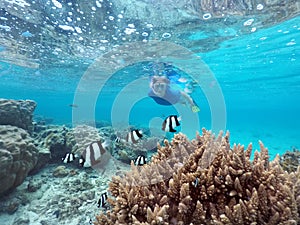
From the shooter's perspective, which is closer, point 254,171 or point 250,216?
point 250,216

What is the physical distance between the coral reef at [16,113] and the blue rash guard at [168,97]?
7.07 meters

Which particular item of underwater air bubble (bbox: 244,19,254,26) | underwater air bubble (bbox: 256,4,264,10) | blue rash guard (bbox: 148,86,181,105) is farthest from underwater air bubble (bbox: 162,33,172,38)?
blue rash guard (bbox: 148,86,181,105)

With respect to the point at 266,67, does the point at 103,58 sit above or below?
below

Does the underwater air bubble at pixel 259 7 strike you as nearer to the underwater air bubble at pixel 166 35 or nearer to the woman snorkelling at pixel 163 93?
the underwater air bubble at pixel 166 35

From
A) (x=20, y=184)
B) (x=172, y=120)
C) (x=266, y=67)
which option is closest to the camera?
(x=172, y=120)

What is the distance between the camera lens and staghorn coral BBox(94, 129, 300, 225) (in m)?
2.33

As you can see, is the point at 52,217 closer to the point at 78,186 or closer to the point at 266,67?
the point at 78,186

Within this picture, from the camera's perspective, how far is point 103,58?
70.3 ft

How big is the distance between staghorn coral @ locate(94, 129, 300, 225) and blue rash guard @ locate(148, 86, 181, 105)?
14.5 feet

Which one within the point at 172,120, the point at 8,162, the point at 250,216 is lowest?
the point at 8,162

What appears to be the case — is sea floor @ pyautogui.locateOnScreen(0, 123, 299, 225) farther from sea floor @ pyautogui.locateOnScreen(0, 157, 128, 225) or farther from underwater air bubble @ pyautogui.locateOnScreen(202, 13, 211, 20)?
underwater air bubble @ pyautogui.locateOnScreen(202, 13, 211, 20)

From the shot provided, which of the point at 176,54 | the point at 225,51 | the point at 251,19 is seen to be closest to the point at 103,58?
the point at 176,54

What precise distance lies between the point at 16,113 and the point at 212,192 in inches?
418

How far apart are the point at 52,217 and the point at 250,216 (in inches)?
224
